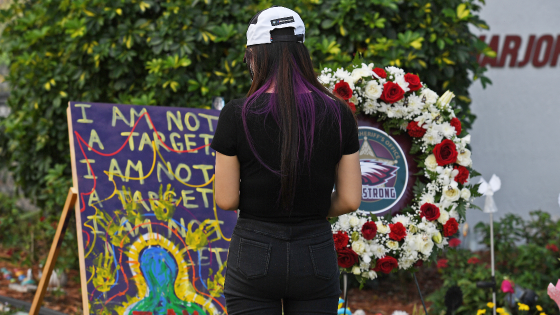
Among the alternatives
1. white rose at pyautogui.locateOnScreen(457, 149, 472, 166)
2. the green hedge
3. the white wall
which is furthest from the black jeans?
the white wall

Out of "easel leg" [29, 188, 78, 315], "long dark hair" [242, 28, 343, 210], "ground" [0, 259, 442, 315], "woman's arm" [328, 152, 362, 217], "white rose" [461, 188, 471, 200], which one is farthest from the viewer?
"ground" [0, 259, 442, 315]

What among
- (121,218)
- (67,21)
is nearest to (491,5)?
(67,21)

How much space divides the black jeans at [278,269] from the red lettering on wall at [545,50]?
440cm

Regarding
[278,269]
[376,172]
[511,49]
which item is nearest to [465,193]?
[376,172]

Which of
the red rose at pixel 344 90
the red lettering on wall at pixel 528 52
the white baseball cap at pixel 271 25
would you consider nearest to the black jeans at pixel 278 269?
the white baseball cap at pixel 271 25

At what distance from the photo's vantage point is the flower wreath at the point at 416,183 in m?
2.56

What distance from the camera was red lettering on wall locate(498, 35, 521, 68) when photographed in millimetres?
5266

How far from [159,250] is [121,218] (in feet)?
0.81

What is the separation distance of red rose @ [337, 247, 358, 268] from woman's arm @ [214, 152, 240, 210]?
103 cm

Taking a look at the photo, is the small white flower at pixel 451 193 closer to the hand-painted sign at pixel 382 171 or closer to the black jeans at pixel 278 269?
the hand-painted sign at pixel 382 171

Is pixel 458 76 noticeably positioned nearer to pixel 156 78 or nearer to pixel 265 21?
pixel 156 78

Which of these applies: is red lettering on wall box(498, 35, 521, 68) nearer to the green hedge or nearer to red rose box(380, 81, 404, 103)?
the green hedge

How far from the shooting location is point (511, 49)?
208 inches

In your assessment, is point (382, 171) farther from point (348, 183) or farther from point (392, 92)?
point (348, 183)
